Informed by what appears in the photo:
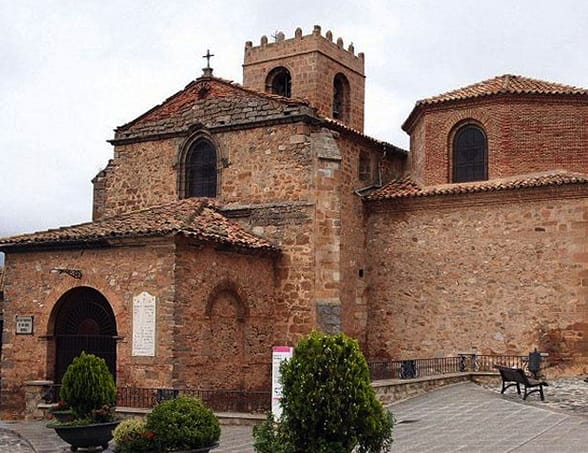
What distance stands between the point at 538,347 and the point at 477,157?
5.76m

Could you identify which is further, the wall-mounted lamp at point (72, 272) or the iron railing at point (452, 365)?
the iron railing at point (452, 365)

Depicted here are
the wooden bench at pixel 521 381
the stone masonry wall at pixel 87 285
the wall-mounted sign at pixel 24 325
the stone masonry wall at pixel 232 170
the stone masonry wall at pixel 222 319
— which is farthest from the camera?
the stone masonry wall at pixel 232 170

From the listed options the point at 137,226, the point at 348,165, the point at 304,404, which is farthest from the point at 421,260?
the point at 304,404

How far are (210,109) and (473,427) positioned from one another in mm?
12276

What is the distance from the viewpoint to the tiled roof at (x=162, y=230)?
1781 cm

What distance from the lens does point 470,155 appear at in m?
22.9

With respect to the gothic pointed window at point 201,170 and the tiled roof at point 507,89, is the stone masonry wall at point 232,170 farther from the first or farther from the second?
the tiled roof at point 507,89

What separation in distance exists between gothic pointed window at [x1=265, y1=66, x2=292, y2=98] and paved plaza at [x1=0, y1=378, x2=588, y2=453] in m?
14.2

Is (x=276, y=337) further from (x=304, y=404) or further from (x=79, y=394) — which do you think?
(x=304, y=404)

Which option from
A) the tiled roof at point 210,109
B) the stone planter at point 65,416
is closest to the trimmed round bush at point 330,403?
the stone planter at point 65,416

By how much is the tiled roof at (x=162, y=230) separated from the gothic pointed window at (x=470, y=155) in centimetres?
629

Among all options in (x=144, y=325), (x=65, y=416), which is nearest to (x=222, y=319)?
(x=144, y=325)

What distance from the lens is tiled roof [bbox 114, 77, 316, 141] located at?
21.3 m

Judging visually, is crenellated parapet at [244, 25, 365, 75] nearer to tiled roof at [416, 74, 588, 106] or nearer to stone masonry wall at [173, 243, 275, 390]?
tiled roof at [416, 74, 588, 106]
